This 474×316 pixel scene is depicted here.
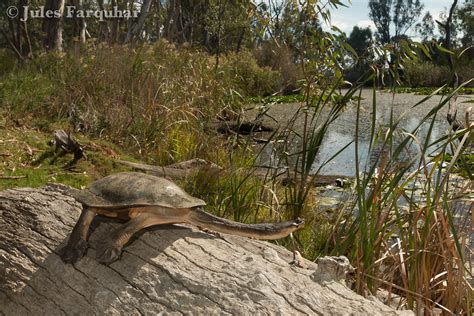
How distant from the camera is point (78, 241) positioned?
8.50ft

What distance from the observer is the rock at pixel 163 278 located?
Result: 2.22 metres

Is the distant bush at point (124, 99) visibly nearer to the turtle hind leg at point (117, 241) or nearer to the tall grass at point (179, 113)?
the tall grass at point (179, 113)

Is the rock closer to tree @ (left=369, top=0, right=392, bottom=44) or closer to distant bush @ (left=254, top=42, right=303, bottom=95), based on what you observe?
distant bush @ (left=254, top=42, right=303, bottom=95)

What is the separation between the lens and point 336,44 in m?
4.49

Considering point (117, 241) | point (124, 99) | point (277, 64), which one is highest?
point (277, 64)

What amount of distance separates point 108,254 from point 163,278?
0.28 metres

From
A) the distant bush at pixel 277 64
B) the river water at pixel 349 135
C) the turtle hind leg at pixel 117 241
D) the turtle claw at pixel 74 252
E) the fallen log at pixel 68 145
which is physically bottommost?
the river water at pixel 349 135

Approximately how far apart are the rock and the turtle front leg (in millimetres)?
40

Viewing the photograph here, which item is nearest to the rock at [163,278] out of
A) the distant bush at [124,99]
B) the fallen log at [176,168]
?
the fallen log at [176,168]

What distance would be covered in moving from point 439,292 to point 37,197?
2482 mm

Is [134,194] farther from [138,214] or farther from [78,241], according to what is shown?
[78,241]

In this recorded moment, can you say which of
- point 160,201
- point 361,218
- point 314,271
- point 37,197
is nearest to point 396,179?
point 361,218

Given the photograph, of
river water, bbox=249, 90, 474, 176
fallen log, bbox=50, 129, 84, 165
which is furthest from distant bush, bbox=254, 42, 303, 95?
fallen log, bbox=50, 129, 84, 165

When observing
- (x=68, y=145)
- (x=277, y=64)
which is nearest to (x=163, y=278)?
(x=68, y=145)
